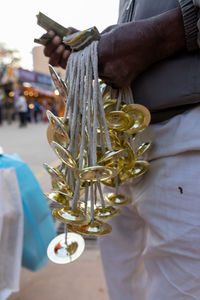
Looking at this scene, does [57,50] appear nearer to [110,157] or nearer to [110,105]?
[110,105]

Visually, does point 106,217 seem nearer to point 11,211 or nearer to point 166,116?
point 166,116

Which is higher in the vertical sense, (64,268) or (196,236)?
(196,236)

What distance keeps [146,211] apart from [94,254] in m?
1.05

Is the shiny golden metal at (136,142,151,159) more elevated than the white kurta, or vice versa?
the shiny golden metal at (136,142,151,159)

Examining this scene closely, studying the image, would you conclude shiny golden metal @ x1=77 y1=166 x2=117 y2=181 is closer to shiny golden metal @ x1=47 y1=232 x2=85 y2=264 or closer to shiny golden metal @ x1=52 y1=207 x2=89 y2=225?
shiny golden metal @ x1=52 y1=207 x2=89 y2=225

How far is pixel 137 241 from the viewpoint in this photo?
2.26 feet

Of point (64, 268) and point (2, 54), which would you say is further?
point (2, 54)

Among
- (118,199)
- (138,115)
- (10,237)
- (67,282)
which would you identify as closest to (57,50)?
(138,115)

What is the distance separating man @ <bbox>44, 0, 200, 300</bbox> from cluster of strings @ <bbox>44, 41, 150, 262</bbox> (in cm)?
5

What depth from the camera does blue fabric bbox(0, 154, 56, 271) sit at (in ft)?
3.47

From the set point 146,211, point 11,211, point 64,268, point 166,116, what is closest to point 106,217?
point 146,211

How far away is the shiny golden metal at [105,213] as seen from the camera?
48 centimetres

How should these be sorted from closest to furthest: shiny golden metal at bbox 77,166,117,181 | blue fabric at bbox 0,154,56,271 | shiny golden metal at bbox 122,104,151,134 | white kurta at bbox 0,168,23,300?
shiny golden metal at bbox 77,166,117,181
shiny golden metal at bbox 122,104,151,134
white kurta at bbox 0,168,23,300
blue fabric at bbox 0,154,56,271

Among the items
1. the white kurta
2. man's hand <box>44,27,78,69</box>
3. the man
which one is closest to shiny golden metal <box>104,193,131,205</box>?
the man
